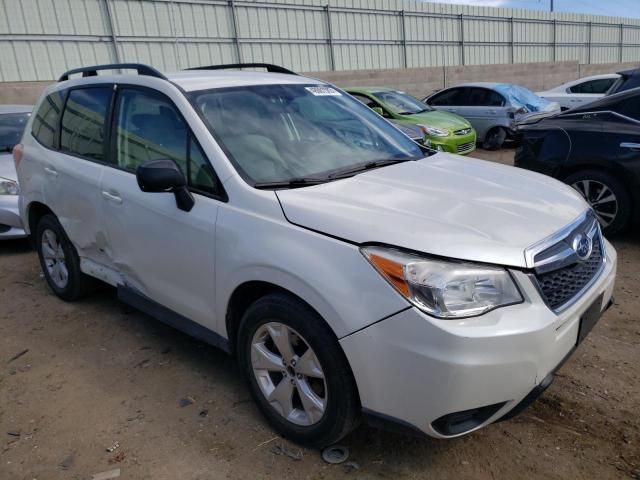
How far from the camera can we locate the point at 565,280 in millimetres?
2338

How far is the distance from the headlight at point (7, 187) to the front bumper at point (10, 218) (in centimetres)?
5

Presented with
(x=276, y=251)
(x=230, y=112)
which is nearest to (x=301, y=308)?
(x=276, y=251)

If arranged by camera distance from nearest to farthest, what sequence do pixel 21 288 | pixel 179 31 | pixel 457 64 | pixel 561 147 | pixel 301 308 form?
pixel 301 308 → pixel 21 288 → pixel 561 147 → pixel 179 31 → pixel 457 64

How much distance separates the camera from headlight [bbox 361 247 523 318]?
2061mm

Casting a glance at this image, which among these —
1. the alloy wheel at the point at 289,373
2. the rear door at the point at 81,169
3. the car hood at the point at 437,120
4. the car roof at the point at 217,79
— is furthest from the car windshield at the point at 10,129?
the car hood at the point at 437,120

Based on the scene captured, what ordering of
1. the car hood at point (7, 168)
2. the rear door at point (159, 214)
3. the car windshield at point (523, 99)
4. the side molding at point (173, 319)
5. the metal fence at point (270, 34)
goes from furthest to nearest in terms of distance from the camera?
1. the car windshield at point (523, 99)
2. the metal fence at point (270, 34)
3. the car hood at point (7, 168)
4. the side molding at point (173, 319)
5. the rear door at point (159, 214)

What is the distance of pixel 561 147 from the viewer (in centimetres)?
545

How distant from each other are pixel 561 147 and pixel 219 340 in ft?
13.7

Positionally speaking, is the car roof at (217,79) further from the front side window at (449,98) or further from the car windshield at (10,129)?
the front side window at (449,98)

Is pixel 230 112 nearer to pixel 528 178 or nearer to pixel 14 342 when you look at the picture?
pixel 528 178

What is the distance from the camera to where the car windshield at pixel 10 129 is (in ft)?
22.1

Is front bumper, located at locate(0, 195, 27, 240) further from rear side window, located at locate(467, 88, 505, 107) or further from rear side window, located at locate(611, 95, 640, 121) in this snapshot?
rear side window, located at locate(467, 88, 505, 107)

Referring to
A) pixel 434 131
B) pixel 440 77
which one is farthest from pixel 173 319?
pixel 440 77

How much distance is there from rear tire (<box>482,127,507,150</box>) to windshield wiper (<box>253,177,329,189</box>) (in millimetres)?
10243
